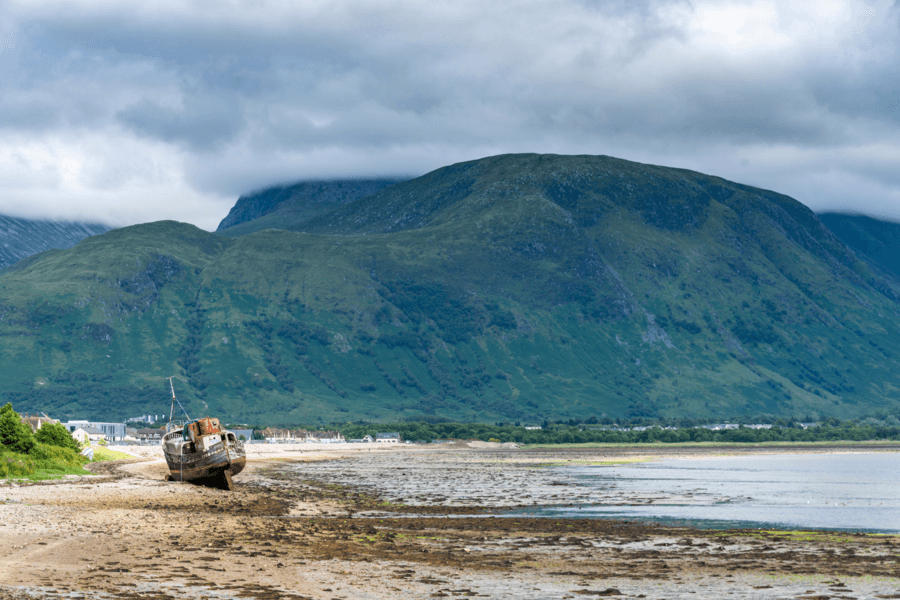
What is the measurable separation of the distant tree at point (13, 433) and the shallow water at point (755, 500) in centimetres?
3535

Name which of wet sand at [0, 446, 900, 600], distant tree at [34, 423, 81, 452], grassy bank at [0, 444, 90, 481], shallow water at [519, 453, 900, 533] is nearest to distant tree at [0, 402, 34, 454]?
grassy bank at [0, 444, 90, 481]

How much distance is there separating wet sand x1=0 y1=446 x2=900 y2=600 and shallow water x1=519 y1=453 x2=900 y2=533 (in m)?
6.97

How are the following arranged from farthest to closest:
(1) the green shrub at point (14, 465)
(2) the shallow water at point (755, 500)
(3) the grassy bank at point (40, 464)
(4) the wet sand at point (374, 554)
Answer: (3) the grassy bank at point (40, 464)
(1) the green shrub at point (14, 465)
(2) the shallow water at point (755, 500)
(4) the wet sand at point (374, 554)

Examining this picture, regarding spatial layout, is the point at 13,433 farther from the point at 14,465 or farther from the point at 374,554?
the point at 374,554

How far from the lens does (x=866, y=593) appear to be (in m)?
31.0

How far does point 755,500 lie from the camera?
2926 inches

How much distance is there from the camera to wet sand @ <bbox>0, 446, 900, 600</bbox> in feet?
96.8

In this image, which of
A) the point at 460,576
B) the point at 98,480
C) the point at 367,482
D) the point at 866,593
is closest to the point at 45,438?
the point at 98,480

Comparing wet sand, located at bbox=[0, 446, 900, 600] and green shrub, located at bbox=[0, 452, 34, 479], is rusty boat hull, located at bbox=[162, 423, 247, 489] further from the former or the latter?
green shrub, located at bbox=[0, 452, 34, 479]

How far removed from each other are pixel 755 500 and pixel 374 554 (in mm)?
45542

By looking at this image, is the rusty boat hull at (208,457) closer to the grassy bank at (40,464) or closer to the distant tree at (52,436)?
the grassy bank at (40,464)

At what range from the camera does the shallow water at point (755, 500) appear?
57.2 metres

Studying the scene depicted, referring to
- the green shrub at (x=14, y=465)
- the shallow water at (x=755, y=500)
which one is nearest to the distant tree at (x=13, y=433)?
the green shrub at (x=14, y=465)

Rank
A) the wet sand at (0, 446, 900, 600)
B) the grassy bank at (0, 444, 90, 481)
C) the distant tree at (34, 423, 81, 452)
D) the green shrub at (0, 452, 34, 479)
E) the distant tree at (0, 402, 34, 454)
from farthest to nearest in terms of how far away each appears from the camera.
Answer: the distant tree at (34, 423, 81, 452) → the distant tree at (0, 402, 34, 454) → the grassy bank at (0, 444, 90, 481) → the green shrub at (0, 452, 34, 479) → the wet sand at (0, 446, 900, 600)
